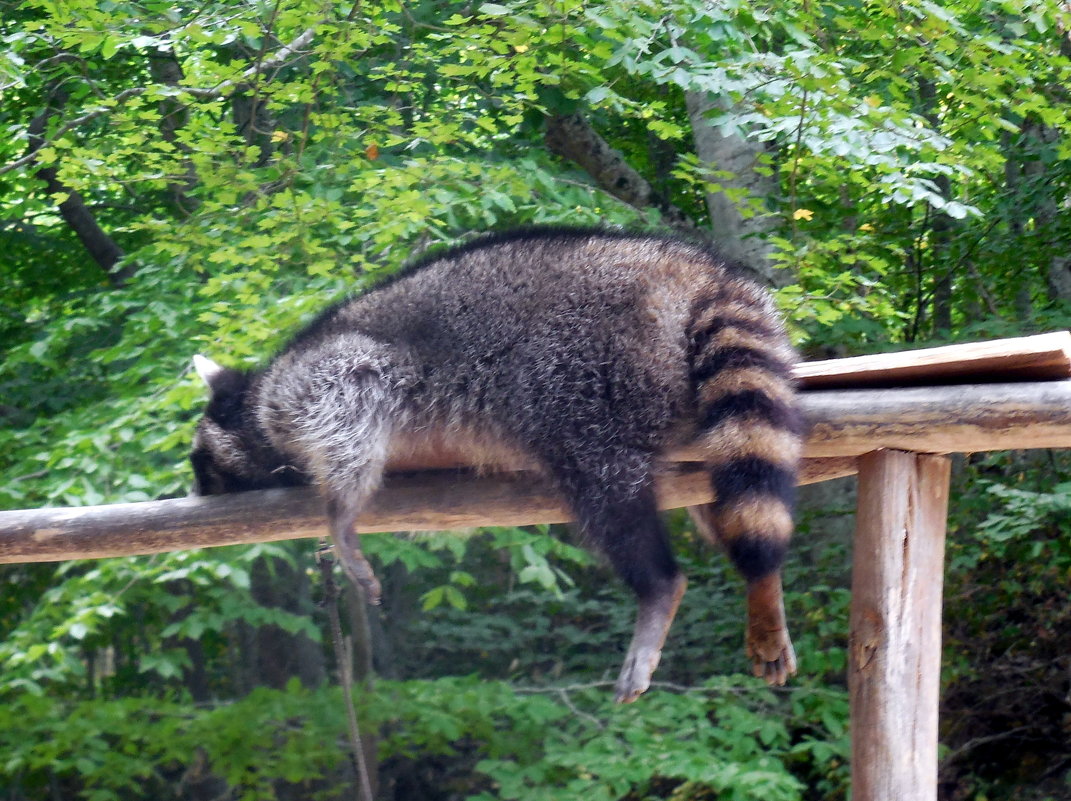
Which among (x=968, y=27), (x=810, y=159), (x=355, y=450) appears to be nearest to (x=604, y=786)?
(x=355, y=450)

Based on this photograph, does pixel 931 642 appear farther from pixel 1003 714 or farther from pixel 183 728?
pixel 183 728

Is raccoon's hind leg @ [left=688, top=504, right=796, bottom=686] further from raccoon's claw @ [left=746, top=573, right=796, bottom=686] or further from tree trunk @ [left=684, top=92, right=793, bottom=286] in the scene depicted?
tree trunk @ [left=684, top=92, right=793, bottom=286]

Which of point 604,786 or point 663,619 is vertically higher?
point 663,619

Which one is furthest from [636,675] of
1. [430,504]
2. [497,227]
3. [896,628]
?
[497,227]

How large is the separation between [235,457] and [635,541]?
4.70 feet

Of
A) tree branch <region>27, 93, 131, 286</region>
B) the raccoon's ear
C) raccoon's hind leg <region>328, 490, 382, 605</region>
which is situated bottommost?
raccoon's hind leg <region>328, 490, 382, 605</region>

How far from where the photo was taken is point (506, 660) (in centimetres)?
704

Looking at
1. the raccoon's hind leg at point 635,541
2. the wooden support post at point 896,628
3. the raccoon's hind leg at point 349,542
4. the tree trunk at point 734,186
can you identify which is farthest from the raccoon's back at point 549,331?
the tree trunk at point 734,186

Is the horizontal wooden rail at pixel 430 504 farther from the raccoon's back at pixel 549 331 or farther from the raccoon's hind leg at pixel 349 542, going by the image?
the raccoon's back at pixel 549 331

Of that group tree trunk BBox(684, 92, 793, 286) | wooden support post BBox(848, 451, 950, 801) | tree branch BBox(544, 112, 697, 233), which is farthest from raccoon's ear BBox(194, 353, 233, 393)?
tree branch BBox(544, 112, 697, 233)

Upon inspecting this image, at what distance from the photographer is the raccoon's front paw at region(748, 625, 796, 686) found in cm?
266

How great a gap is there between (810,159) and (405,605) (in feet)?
15.1

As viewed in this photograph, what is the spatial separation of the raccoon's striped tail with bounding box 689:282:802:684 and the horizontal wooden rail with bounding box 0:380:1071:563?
132 millimetres

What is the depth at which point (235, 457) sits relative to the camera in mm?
3432
